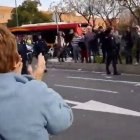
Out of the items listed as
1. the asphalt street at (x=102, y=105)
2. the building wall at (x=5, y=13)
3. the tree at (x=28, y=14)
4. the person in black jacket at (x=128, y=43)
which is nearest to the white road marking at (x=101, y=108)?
the asphalt street at (x=102, y=105)

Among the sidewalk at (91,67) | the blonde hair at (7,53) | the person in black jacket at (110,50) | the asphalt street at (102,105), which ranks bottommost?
the asphalt street at (102,105)

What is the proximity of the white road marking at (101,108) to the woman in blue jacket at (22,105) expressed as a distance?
7119 mm

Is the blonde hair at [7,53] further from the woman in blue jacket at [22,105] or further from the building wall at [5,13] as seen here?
the building wall at [5,13]

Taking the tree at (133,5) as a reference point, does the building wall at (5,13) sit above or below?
above

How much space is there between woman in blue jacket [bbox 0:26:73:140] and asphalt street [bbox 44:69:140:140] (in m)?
5.05

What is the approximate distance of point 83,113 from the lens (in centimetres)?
984

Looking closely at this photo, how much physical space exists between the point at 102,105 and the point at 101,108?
0.41 meters

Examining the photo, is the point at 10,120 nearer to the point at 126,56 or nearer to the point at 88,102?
the point at 88,102

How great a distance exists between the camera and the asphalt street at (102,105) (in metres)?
7.83

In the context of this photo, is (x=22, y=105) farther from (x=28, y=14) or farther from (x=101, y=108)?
(x=28, y=14)

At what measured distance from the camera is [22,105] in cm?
229

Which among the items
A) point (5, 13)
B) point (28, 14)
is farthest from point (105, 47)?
point (5, 13)

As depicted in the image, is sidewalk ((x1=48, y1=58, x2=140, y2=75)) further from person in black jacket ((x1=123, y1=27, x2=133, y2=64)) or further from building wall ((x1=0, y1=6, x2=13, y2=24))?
building wall ((x1=0, y1=6, x2=13, y2=24))

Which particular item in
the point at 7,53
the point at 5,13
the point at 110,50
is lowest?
the point at 110,50
